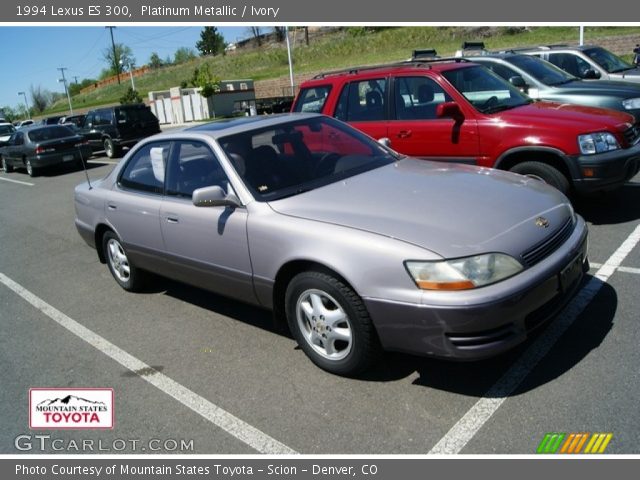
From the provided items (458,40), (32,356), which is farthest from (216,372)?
(458,40)

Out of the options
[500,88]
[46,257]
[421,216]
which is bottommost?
[46,257]

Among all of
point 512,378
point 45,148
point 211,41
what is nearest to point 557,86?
point 512,378

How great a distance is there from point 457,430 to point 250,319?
2168mm

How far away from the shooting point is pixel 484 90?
674 centimetres

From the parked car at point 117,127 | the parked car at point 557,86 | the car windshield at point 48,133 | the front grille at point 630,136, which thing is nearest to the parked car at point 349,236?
the front grille at point 630,136

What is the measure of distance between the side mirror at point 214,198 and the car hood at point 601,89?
6.63 m

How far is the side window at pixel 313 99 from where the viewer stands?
24.6 feet

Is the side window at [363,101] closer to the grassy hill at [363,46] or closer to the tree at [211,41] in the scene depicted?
the grassy hill at [363,46]

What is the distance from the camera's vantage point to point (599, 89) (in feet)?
28.3

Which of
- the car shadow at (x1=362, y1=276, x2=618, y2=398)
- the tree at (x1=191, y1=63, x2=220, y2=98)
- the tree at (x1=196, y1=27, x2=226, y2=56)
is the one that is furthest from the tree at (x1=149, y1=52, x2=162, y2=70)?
the car shadow at (x1=362, y1=276, x2=618, y2=398)

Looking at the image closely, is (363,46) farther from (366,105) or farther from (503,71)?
(366,105)

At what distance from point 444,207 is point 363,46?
56.6m

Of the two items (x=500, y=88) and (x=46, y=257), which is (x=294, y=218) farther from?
(x=46, y=257)

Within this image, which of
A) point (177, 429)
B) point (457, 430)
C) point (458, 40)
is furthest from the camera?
point (458, 40)
